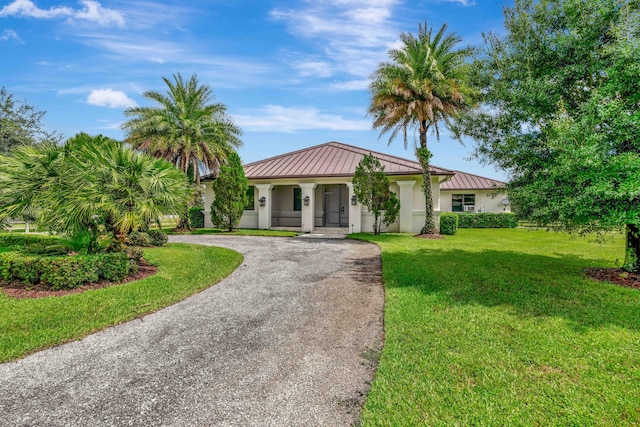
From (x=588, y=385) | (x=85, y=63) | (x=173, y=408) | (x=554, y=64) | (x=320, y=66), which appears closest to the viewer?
(x=173, y=408)

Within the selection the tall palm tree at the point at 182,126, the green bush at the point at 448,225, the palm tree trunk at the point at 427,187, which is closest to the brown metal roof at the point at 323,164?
the palm tree trunk at the point at 427,187

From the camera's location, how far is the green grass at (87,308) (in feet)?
13.4

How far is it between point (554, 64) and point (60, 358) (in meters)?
10.2

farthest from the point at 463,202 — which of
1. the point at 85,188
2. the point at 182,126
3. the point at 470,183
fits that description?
the point at 85,188

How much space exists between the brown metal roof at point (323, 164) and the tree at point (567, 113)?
9184 millimetres

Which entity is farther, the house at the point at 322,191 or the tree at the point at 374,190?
the house at the point at 322,191

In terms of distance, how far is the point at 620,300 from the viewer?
18.5 feet

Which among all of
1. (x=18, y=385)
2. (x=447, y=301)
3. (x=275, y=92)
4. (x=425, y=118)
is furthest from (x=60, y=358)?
(x=425, y=118)

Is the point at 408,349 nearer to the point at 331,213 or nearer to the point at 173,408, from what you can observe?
the point at 173,408

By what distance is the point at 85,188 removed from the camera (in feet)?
21.8

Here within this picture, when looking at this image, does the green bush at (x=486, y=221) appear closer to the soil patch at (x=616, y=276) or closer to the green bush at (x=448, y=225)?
the green bush at (x=448, y=225)

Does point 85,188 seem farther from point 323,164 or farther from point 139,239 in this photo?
point 323,164

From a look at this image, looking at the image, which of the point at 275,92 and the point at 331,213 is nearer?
the point at 275,92

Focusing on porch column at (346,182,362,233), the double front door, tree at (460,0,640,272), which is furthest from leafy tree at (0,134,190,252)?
the double front door
